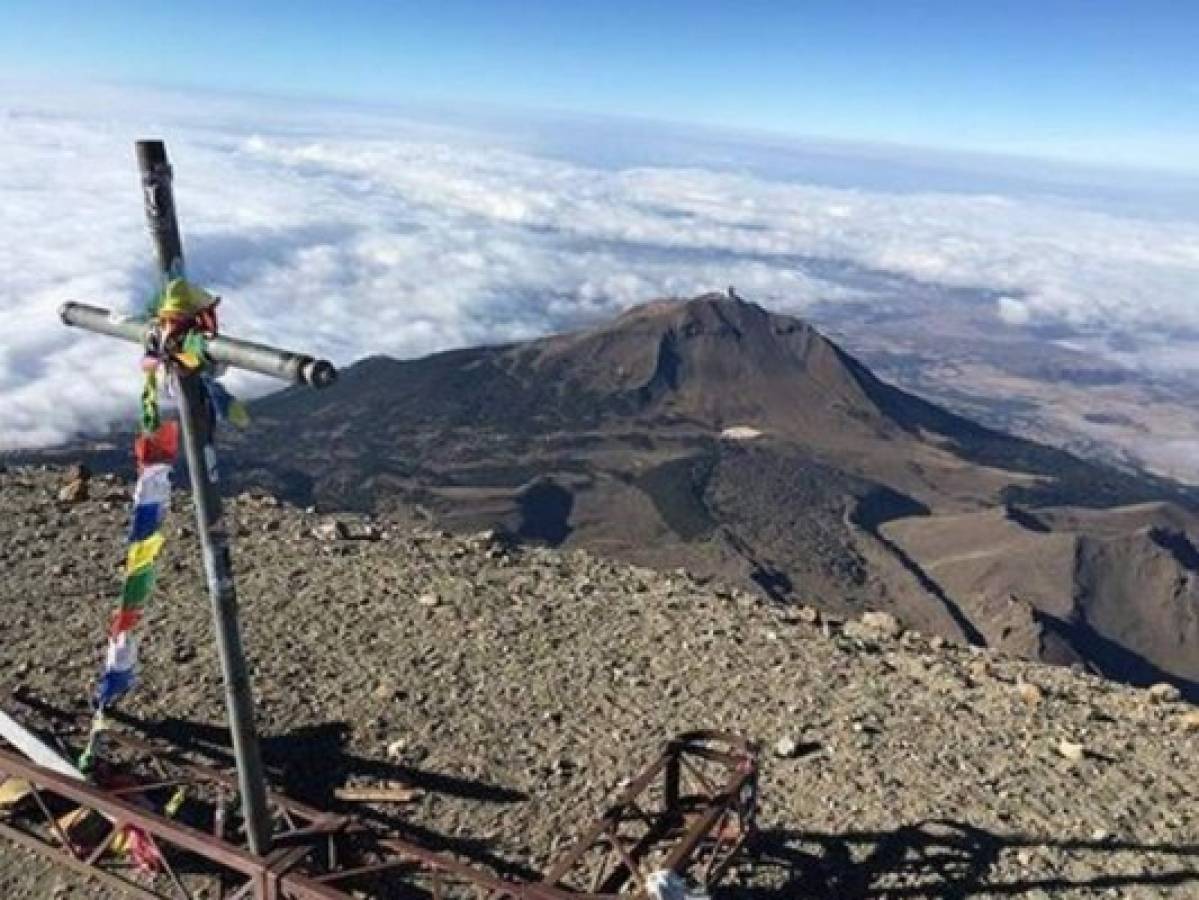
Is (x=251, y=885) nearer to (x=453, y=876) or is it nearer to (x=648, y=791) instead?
(x=453, y=876)

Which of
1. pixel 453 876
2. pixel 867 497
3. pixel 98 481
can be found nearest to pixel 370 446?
pixel 867 497

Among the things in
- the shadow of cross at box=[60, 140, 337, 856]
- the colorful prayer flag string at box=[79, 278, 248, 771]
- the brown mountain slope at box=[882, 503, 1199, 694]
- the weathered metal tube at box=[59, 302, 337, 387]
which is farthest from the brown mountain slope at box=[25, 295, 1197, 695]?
the weathered metal tube at box=[59, 302, 337, 387]

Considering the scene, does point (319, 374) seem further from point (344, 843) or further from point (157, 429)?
point (344, 843)

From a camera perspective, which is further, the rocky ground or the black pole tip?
the rocky ground

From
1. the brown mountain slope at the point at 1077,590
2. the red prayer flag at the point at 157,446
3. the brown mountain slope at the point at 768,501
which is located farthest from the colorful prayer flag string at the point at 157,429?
the brown mountain slope at the point at 768,501

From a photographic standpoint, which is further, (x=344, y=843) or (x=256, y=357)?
(x=344, y=843)

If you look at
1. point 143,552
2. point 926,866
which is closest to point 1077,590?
point 926,866

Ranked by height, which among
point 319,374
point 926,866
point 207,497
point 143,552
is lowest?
point 926,866

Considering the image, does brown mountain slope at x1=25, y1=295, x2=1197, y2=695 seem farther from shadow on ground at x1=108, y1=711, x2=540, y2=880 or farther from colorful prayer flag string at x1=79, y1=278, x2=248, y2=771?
colorful prayer flag string at x1=79, y1=278, x2=248, y2=771
